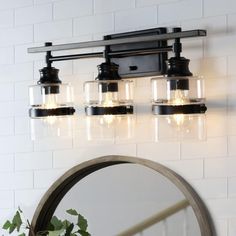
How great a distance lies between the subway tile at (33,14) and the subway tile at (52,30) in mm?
20

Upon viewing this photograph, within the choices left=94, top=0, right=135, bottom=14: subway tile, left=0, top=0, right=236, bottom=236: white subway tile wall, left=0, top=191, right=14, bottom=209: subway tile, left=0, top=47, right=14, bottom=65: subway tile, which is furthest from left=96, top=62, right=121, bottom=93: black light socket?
left=0, top=191, right=14, bottom=209: subway tile

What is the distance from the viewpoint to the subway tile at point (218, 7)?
6.05 ft

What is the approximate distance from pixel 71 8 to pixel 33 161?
52cm

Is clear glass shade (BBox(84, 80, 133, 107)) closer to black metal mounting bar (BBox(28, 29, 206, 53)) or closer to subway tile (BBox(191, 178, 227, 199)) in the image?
black metal mounting bar (BBox(28, 29, 206, 53))

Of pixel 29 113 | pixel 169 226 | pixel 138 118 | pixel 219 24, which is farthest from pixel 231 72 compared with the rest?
pixel 29 113

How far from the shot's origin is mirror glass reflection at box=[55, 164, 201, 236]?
1910mm

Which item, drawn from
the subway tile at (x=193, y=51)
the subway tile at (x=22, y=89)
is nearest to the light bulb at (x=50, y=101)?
the subway tile at (x=22, y=89)

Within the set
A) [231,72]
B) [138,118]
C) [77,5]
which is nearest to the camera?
[231,72]

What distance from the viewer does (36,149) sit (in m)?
2.18

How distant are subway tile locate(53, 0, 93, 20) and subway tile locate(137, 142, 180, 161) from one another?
47 centimetres

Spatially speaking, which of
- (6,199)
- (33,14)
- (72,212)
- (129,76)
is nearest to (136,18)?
(129,76)

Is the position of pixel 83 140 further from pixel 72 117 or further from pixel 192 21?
pixel 192 21

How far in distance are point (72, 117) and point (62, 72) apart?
0.16 m

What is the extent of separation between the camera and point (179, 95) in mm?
1804
